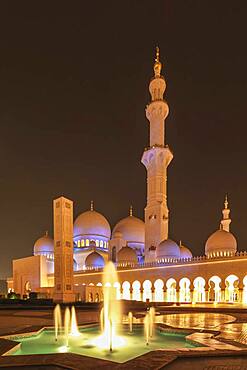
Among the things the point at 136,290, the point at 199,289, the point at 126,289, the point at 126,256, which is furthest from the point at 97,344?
the point at 126,256

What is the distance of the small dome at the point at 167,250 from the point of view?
30797mm

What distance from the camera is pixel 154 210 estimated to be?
32812 mm

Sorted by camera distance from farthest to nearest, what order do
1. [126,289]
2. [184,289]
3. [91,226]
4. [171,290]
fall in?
1. [91,226]
2. [126,289]
3. [171,290]
4. [184,289]

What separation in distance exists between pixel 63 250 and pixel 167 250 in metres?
12.2

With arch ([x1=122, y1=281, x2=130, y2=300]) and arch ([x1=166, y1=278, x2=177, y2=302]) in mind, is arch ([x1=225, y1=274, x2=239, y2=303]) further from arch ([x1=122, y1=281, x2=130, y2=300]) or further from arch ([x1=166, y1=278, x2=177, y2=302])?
arch ([x1=122, y1=281, x2=130, y2=300])

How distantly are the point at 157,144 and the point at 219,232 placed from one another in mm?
10202

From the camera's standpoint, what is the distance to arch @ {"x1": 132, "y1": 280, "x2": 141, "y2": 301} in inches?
1290

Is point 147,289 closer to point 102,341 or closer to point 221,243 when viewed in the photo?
point 221,243

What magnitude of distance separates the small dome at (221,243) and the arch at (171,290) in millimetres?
4080

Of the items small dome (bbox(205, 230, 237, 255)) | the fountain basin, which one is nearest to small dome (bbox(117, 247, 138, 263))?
small dome (bbox(205, 230, 237, 255))

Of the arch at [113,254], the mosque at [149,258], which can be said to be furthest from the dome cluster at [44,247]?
the arch at [113,254]

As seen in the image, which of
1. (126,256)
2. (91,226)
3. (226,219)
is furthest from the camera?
(91,226)

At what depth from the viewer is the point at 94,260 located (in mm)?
38000

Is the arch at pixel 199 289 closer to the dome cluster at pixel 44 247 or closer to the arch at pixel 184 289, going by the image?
the arch at pixel 184 289
